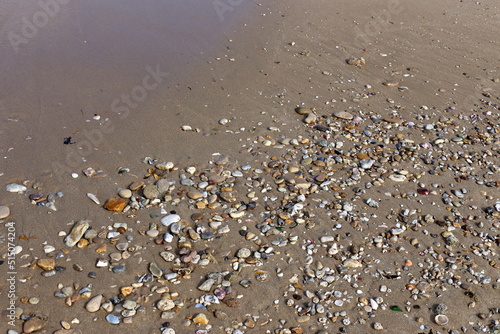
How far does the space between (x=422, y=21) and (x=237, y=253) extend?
8.43m

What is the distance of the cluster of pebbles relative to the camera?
170 inches

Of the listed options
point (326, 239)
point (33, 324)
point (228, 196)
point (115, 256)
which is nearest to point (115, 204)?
point (115, 256)

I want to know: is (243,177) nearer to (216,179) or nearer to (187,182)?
(216,179)

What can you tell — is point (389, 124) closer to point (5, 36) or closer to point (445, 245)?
point (445, 245)

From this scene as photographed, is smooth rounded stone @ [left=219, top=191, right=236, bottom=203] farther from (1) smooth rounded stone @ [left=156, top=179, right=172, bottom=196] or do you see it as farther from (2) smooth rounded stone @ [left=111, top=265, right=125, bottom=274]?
(2) smooth rounded stone @ [left=111, top=265, right=125, bottom=274]

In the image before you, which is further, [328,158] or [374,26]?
[374,26]

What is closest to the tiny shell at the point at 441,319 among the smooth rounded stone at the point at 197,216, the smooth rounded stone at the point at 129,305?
the smooth rounded stone at the point at 197,216

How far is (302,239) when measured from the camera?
5105 millimetres

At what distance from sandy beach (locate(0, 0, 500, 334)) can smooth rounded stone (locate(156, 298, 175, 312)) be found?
2 cm

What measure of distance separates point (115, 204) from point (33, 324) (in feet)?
5.42

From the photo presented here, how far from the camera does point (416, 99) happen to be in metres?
7.90

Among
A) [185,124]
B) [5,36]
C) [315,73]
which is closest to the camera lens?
[185,124]

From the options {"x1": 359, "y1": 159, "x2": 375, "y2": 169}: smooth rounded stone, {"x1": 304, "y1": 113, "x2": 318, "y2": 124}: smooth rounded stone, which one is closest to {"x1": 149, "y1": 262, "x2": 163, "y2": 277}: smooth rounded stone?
{"x1": 359, "y1": 159, "x2": 375, "y2": 169}: smooth rounded stone

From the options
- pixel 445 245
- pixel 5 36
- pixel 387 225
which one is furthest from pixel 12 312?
pixel 5 36
